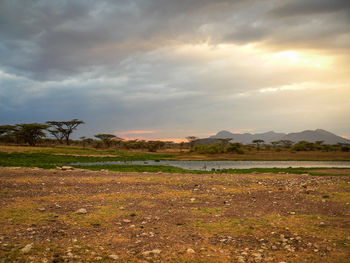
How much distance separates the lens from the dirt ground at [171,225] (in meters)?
5.96

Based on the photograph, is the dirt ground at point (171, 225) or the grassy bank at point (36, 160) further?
the grassy bank at point (36, 160)

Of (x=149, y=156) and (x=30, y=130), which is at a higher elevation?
(x=30, y=130)

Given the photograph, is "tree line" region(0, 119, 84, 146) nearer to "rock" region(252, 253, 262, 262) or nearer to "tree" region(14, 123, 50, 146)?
"tree" region(14, 123, 50, 146)

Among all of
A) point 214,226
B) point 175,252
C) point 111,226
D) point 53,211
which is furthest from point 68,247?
point 214,226

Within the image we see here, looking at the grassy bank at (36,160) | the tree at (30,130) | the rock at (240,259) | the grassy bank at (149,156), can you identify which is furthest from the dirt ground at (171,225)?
the tree at (30,130)

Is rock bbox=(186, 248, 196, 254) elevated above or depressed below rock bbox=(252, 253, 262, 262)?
below

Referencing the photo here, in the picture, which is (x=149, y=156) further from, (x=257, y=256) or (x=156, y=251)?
(x=257, y=256)

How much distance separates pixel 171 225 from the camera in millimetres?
8203

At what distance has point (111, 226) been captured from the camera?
8.02 m

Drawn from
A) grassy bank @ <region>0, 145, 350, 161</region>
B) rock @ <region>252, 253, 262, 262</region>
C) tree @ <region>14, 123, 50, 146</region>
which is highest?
tree @ <region>14, 123, 50, 146</region>

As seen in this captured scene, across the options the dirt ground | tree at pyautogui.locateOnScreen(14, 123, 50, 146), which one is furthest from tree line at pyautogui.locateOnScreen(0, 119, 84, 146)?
the dirt ground

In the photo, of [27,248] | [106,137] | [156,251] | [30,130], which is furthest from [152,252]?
[106,137]

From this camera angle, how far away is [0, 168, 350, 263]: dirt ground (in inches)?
235

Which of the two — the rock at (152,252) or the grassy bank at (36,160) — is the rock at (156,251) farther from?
the grassy bank at (36,160)
